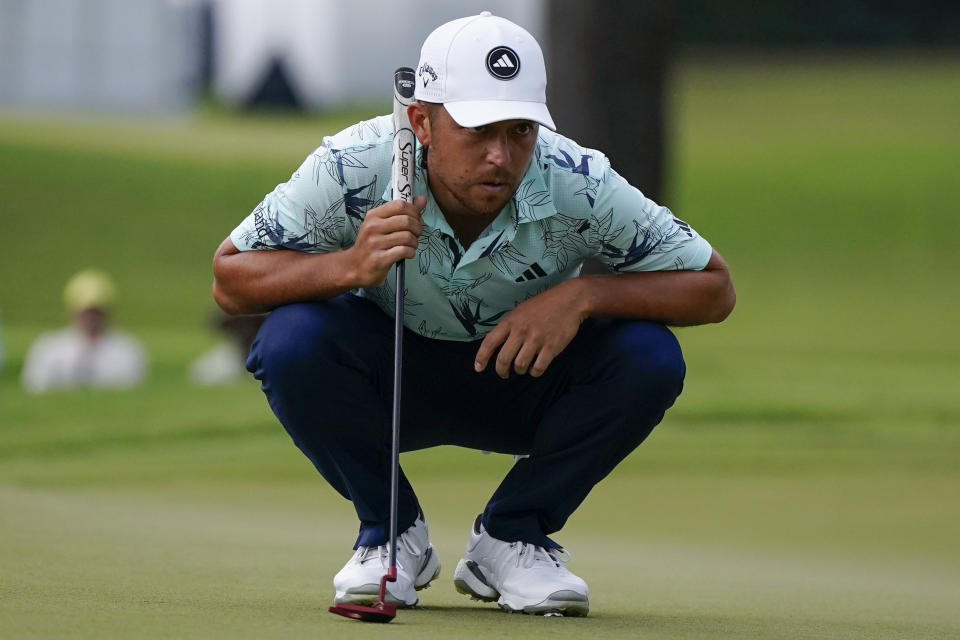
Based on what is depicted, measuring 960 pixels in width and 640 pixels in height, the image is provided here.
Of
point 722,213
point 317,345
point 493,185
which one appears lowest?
point 722,213

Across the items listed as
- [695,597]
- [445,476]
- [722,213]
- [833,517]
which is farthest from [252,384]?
[722,213]

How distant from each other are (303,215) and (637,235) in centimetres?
55

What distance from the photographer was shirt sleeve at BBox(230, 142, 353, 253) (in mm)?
2730

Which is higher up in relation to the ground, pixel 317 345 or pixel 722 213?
pixel 317 345

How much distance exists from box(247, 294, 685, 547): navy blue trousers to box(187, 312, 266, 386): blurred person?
18.9 ft

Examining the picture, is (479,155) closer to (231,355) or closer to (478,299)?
(478,299)

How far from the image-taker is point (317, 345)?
2.79 meters

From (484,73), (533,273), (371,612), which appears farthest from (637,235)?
(371,612)

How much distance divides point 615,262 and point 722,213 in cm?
1460

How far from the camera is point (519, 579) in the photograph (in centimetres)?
286

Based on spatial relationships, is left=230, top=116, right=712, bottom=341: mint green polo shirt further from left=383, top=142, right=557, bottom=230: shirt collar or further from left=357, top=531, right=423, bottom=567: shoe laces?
left=357, top=531, right=423, bottom=567: shoe laces

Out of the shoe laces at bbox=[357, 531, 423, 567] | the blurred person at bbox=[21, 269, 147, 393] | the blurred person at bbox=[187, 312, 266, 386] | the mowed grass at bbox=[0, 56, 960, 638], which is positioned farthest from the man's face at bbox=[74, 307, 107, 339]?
the shoe laces at bbox=[357, 531, 423, 567]

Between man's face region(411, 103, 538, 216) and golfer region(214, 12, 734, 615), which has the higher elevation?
man's face region(411, 103, 538, 216)

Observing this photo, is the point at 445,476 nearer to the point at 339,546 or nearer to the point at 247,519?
the point at 247,519
